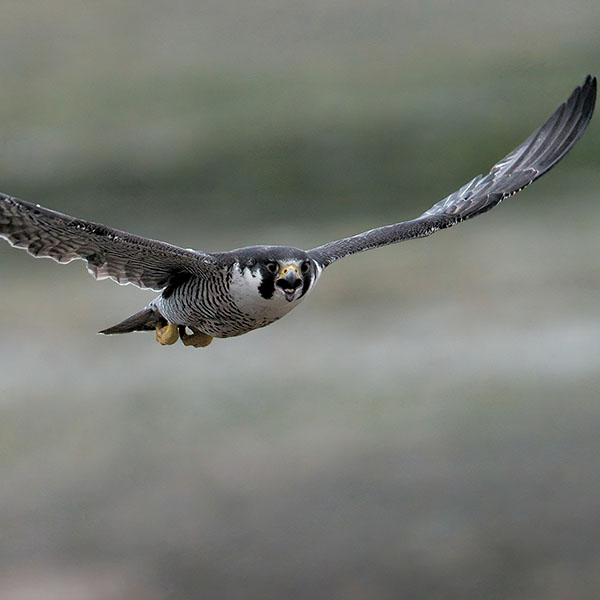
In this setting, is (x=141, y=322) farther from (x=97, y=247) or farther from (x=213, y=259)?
(x=213, y=259)

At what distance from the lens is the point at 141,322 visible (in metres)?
8.49

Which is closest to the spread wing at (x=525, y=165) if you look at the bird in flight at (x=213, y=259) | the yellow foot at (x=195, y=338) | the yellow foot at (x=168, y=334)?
the bird in flight at (x=213, y=259)

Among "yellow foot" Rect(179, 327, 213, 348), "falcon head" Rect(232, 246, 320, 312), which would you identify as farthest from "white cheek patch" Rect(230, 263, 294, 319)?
"yellow foot" Rect(179, 327, 213, 348)

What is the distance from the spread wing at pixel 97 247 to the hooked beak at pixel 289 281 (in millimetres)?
561

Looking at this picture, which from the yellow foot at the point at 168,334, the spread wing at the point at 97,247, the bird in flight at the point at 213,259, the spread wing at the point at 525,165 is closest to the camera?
the spread wing at the point at 97,247

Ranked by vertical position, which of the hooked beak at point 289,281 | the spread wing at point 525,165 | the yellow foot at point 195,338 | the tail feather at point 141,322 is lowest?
the hooked beak at point 289,281

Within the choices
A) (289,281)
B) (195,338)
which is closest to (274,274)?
(289,281)

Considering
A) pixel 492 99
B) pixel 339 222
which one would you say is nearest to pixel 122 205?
pixel 339 222

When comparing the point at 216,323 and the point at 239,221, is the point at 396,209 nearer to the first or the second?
the point at 239,221

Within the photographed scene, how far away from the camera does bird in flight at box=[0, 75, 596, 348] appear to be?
6.92 meters

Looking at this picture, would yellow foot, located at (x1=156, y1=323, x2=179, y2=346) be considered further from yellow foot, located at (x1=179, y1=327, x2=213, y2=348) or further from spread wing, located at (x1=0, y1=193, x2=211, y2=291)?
spread wing, located at (x1=0, y1=193, x2=211, y2=291)

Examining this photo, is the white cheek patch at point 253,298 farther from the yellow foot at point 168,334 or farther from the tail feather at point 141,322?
the tail feather at point 141,322

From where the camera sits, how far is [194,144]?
136 feet

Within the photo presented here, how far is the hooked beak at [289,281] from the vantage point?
6.85 metres
